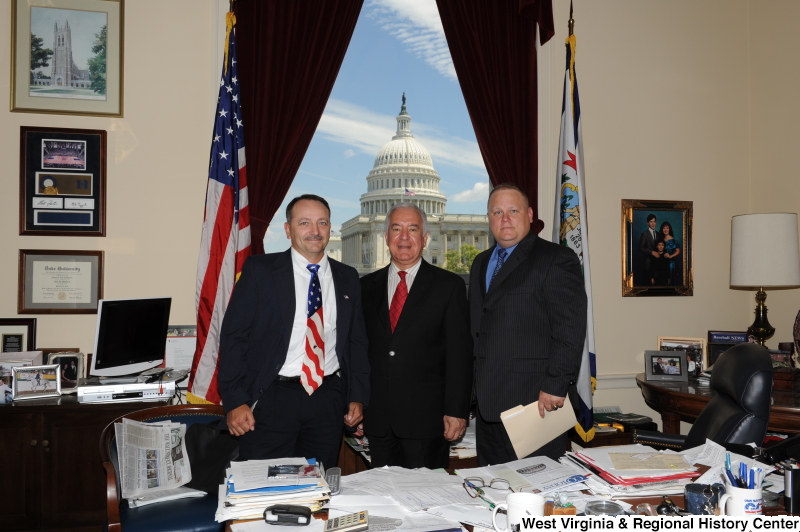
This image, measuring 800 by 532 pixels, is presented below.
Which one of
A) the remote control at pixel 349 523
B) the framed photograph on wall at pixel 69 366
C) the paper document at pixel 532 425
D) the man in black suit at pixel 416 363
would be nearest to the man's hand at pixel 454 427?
the man in black suit at pixel 416 363

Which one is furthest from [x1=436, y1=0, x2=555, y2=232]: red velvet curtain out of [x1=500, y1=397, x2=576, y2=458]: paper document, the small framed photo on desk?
[x1=500, y1=397, x2=576, y2=458]: paper document

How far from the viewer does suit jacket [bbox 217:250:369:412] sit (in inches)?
97.3

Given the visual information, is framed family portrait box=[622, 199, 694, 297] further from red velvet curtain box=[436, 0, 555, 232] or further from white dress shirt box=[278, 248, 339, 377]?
white dress shirt box=[278, 248, 339, 377]

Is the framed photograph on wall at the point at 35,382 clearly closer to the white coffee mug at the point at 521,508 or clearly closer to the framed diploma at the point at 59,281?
the framed diploma at the point at 59,281

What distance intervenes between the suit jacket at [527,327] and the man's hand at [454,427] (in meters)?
0.11

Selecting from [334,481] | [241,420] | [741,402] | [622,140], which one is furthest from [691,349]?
[334,481]

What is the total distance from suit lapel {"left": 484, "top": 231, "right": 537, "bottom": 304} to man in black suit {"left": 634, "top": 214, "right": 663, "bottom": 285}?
2020 millimetres

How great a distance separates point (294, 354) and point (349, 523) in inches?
43.7

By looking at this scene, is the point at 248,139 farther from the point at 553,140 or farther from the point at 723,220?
the point at 723,220

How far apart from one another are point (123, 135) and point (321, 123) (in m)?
1.23

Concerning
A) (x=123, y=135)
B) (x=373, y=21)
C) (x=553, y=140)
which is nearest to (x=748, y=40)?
(x=553, y=140)

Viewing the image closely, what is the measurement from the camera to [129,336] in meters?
3.38

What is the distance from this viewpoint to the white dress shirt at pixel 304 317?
2.52 metres

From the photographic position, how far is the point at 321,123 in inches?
161
